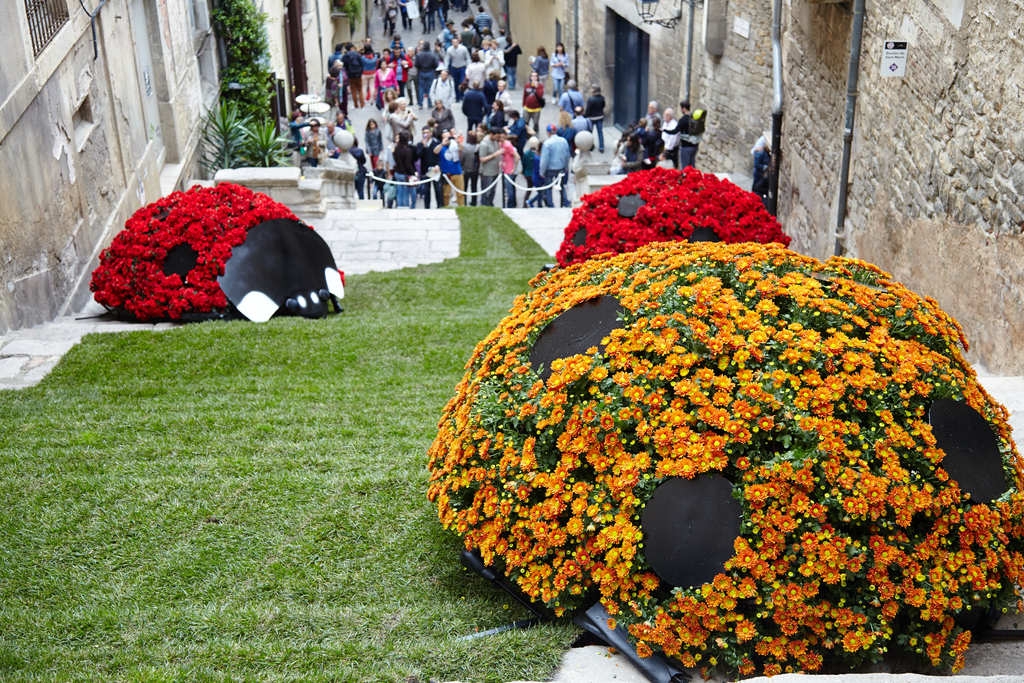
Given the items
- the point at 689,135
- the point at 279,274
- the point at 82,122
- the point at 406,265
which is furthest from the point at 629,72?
the point at 279,274

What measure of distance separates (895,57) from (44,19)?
7.34 m

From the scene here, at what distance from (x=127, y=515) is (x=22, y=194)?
4516 millimetres

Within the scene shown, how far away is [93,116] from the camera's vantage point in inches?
429

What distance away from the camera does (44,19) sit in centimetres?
931

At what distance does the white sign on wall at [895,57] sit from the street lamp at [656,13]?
39.8ft

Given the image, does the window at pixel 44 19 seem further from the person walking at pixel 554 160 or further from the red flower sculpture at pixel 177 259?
the person walking at pixel 554 160

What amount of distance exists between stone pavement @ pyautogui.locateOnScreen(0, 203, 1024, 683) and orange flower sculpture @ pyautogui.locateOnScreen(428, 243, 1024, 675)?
0.18 meters

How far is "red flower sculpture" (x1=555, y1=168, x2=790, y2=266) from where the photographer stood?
8445 mm

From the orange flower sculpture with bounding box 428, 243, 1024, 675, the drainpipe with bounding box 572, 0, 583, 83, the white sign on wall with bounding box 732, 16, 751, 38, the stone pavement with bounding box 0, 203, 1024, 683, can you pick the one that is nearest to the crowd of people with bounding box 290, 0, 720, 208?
the stone pavement with bounding box 0, 203, 1024, 683

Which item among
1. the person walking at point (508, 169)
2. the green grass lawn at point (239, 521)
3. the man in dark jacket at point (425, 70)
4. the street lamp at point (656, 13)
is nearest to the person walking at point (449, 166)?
the person walking at point (508, 169)

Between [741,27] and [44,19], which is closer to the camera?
[44,19]

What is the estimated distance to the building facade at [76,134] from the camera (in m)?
8.15

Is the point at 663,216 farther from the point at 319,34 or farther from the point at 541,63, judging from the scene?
the point at 319,34

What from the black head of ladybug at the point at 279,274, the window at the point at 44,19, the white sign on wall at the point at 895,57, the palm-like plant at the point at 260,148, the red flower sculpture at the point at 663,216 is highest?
the window at the point at 44,19
